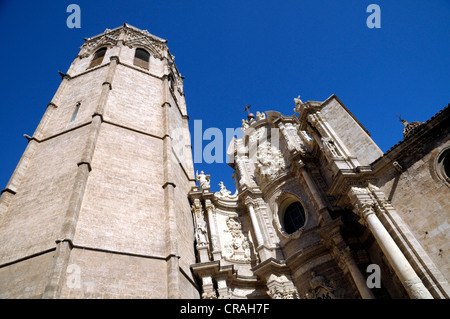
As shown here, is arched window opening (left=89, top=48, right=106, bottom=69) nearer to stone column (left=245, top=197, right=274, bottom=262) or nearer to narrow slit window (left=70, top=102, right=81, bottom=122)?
narrow slit window (left=70, top=102, right=81, bottom=122)

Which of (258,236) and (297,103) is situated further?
(297,103)

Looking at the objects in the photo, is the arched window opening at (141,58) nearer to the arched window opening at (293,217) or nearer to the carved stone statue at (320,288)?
the arched window opening at (293,217)

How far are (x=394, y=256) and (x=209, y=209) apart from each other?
8.57 metres

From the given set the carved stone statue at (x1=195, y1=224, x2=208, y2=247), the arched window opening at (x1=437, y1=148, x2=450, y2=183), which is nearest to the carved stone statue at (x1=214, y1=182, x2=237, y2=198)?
the carved stone statue at (x1=195, y1=224, x2=208, y2=247)

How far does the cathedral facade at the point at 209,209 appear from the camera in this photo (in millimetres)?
9164

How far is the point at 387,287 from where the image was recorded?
10422mm

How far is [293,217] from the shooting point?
15.2 metres

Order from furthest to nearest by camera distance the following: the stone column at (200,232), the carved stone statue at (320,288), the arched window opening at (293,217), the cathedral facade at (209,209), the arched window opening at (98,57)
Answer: the arched window opening at (98,57) < the arched window opening at (293,217) < the stone column at (200,232) < the carved stone statue at (320,288) < the cathedral facade at (209,209)

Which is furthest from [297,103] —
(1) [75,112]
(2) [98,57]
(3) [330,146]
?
(2) [98,57]

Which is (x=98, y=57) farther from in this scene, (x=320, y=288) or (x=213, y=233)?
(x=320, y=288)

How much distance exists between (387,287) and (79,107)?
52.4ft

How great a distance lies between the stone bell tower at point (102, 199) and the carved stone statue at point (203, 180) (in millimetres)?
644

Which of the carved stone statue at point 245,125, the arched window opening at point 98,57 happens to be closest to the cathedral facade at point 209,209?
the arched window opening at point 98,57
